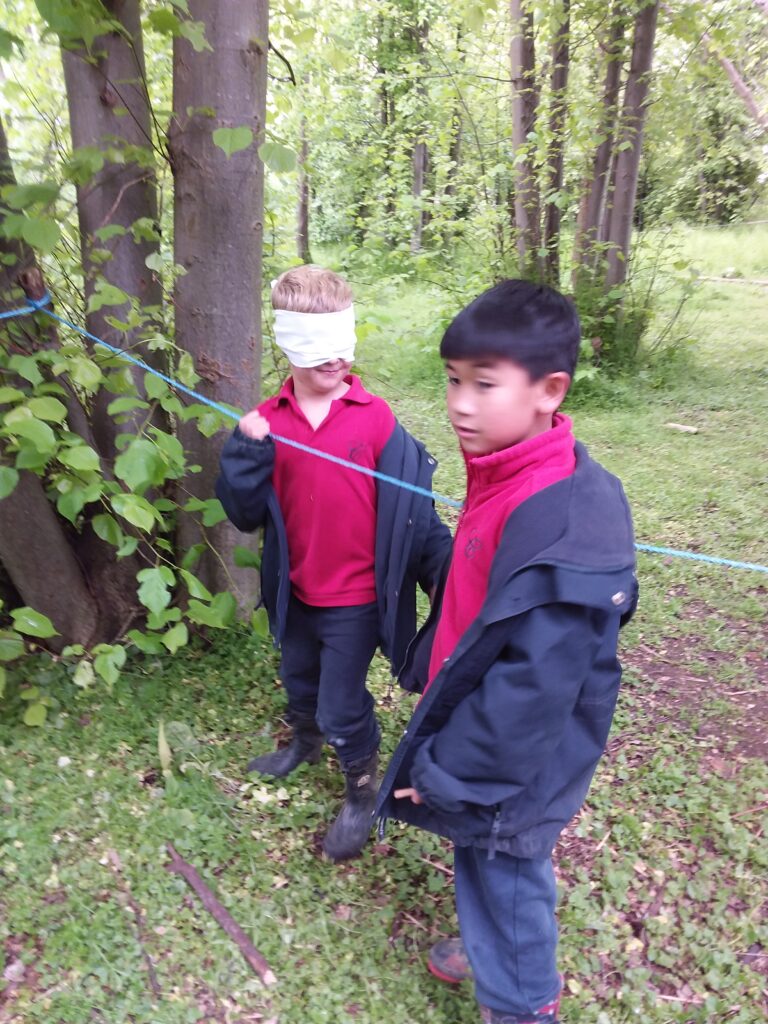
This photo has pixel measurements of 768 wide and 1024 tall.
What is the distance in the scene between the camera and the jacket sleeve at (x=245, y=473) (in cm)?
194

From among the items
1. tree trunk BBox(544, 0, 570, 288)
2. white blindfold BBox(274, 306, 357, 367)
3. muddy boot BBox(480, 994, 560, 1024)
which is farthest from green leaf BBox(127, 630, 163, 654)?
tree trunk BBox(544, 0, 570, 288)

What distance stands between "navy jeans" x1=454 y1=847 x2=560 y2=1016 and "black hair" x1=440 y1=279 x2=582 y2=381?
1.10 m

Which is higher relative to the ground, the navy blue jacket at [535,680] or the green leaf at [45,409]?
the green leaf at [45,409]

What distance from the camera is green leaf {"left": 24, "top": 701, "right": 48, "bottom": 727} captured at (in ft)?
8.39

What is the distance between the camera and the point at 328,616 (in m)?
2.14

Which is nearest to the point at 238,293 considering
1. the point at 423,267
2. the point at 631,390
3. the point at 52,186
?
the point at 52,186

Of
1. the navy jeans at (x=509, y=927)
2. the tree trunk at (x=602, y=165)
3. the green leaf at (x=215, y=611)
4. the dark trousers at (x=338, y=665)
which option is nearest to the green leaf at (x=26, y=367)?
the green leaf at (x=215, y=611)

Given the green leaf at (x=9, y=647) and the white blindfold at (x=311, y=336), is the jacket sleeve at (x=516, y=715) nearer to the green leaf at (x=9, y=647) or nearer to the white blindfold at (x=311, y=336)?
the white blindfold at (x=311, y=336)

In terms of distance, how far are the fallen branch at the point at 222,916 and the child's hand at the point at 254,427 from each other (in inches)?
54.3

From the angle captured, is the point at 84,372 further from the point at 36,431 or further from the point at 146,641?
the point at 146,641

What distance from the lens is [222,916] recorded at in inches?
83.0

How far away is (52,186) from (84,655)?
1.71 metres

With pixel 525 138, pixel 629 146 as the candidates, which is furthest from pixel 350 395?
pixel 525 138

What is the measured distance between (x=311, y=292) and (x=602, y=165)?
20.7 ft
